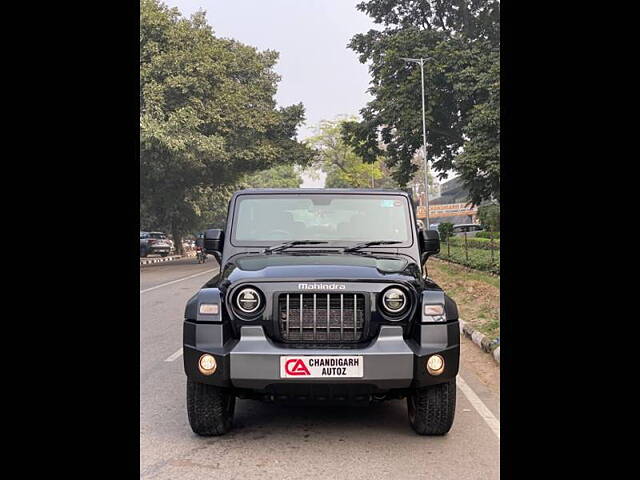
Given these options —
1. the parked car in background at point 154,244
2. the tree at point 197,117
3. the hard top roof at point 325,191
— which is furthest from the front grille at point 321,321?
the parked car in background at point 154,244

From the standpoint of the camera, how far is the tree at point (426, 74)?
87.0 feet

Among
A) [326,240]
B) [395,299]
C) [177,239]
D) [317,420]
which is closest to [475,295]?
[326,240]

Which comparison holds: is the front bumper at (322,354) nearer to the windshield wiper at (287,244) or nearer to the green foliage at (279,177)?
the windshield wiper at (287,244)

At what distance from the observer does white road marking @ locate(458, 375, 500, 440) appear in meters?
4.96

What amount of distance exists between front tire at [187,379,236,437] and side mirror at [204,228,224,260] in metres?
1.39

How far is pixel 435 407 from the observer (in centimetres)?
457

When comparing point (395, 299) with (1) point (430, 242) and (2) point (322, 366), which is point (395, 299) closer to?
(2) point (322, 366)

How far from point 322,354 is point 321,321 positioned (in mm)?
266

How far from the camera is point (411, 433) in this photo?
188 inches

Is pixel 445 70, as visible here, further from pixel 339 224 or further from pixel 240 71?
pixel 339 224

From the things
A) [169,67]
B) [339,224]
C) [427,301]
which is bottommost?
[427,301]
